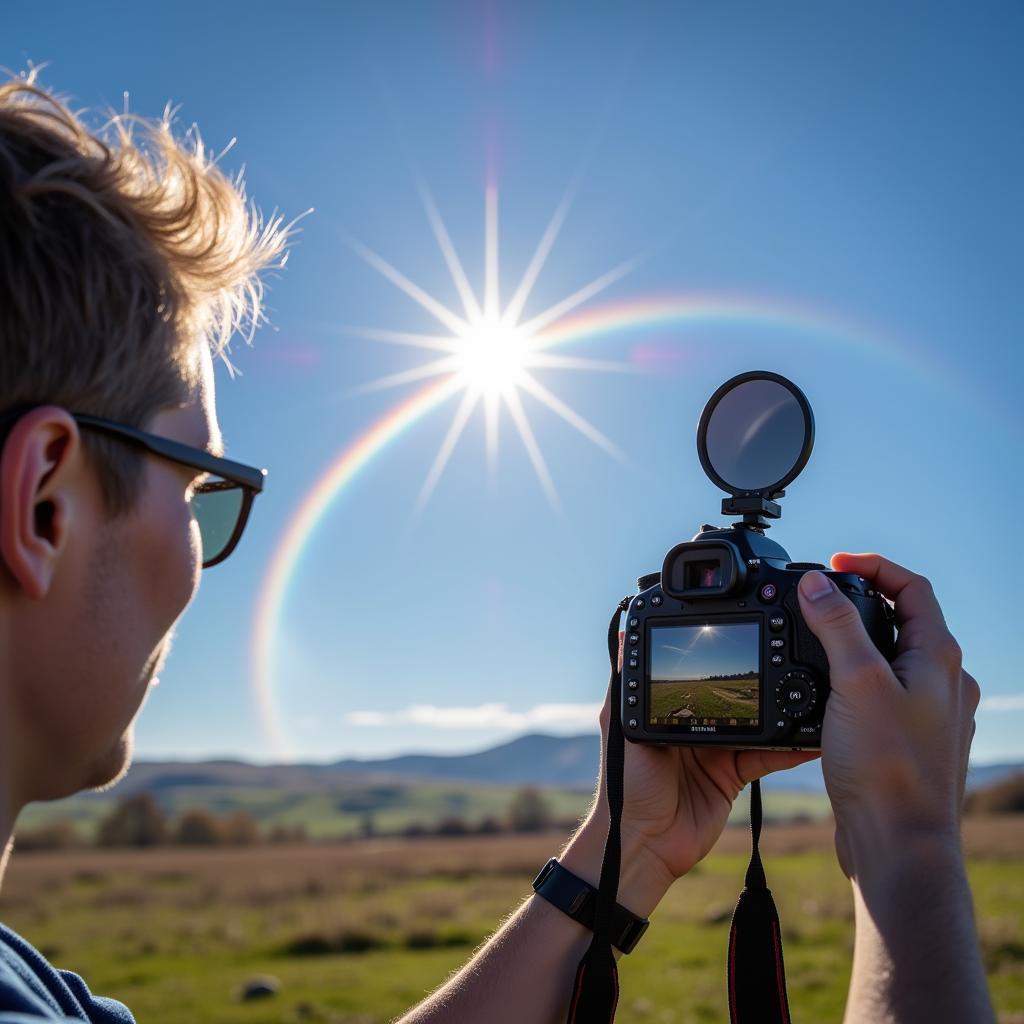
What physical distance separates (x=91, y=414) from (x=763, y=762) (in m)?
2.25

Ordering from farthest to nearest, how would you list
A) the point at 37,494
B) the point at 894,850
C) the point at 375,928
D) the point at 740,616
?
the point at 375,928 < the point at 740,616 < the point at 894,850 < the point at 37,494

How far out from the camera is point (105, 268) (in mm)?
1908

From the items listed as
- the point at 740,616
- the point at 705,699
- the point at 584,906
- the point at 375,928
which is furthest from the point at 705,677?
the point at 375,928

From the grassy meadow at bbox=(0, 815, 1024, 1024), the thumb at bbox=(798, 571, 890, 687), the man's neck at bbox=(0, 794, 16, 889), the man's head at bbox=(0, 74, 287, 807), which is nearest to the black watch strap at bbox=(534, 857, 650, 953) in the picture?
the thumb at bbox=(798, 571, 890, 687)

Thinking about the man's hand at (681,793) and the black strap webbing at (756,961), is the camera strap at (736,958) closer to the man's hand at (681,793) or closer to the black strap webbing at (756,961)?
the black strap webbing at (756,961)

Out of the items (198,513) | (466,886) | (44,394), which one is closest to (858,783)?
(198,513)

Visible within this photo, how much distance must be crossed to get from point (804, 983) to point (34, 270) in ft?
76.3

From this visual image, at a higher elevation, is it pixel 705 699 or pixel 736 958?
pixel 705 699

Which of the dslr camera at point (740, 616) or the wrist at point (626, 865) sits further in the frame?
the wrist at point (626, 865)

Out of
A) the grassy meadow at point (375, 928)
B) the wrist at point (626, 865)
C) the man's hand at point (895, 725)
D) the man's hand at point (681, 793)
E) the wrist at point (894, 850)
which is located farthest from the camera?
the grassy meadow at point (375, 928)

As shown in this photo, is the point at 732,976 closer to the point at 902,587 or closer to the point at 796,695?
the point at 796,695

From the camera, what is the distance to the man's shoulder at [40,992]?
141cm

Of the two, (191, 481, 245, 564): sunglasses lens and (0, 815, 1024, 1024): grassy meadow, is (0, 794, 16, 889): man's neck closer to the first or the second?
(191, 481, 245, 564): sunglasses lens

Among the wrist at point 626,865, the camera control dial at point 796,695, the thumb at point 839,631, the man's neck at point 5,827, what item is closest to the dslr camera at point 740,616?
the camera control dial at point 796,695
